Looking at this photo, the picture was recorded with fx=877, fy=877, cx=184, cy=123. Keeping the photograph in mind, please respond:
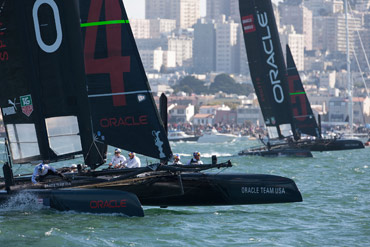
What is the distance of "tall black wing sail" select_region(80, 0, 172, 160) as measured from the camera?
1572 centimetres

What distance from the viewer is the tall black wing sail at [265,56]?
110ft

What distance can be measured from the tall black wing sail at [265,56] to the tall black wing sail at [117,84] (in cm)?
1757

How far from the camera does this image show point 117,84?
16.0 meters

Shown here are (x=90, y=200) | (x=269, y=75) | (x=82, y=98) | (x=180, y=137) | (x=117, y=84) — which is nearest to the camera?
(x=90, y=200)

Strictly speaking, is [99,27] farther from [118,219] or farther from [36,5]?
[118,219]

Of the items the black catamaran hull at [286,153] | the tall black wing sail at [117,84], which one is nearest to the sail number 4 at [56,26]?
the tall black wing sail at [117,84]

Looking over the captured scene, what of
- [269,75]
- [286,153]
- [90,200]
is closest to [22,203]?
[90,200]

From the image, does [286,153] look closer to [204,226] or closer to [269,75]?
[269,75]

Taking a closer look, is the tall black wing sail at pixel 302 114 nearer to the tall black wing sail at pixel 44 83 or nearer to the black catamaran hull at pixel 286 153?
the black catamaran hull at pixel 286 153

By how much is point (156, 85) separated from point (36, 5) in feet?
522

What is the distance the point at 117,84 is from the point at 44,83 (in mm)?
1360

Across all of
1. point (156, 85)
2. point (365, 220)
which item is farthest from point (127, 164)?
point (156, 85)

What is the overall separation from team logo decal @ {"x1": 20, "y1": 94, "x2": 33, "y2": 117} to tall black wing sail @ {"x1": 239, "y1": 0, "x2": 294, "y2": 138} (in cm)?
1813

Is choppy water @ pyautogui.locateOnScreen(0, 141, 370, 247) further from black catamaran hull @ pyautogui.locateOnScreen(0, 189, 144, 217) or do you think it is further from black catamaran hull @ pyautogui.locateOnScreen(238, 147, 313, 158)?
black catamaran hull @ pyautogui.locateOnScreen(238, 147, 313, 158)
